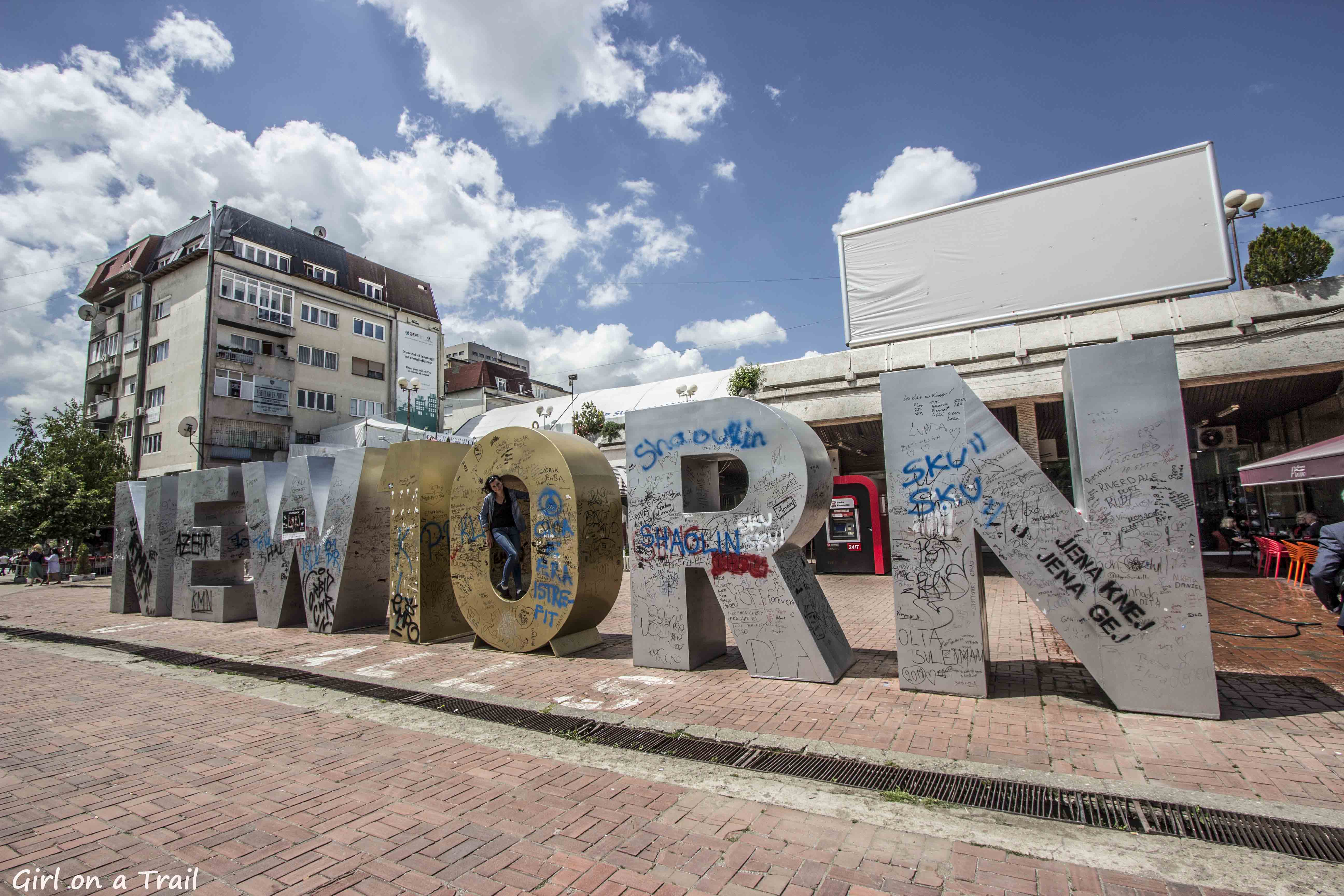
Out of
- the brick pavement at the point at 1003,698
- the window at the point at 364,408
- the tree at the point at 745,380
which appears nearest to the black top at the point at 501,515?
the brick pavement at the point at 1003,698

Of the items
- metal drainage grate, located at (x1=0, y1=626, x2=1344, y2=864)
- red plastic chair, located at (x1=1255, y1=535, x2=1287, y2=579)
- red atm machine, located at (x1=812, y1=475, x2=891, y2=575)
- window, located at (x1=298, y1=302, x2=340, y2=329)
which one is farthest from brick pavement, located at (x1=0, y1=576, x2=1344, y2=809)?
window, located at (x1=298, y1=302, x2=340, y2=329)

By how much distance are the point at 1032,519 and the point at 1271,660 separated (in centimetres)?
364

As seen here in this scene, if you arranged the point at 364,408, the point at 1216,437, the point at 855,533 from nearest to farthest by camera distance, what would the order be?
the point at 855,533
the point at 1216,437
the point at 364,408

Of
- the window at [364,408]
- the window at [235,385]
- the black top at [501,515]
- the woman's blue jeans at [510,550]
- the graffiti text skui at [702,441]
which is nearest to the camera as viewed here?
the graffiti text skui at [702,441]

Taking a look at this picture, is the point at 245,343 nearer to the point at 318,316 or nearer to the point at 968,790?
the point at 318,316

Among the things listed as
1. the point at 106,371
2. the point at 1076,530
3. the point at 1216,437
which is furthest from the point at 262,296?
the point at 1216,437

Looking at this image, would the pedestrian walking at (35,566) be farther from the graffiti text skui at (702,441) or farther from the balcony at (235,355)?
the graffiti text skui at (702,441)

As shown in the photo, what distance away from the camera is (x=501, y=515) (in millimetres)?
8547

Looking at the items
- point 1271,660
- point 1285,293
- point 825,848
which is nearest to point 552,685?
point 825,848

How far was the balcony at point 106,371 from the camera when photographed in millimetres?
36906

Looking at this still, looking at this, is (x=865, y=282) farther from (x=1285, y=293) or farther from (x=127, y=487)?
(x=127, y=487)

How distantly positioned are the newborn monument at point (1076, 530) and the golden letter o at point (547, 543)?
143 inches

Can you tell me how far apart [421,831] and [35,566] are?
97.5 ft

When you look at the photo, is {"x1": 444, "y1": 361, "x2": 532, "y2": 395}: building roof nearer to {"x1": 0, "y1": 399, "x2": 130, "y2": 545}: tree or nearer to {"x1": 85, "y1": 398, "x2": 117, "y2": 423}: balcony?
{"x1": 85, "y1": 398, "x2": 117, "y2": 423}: balcony
